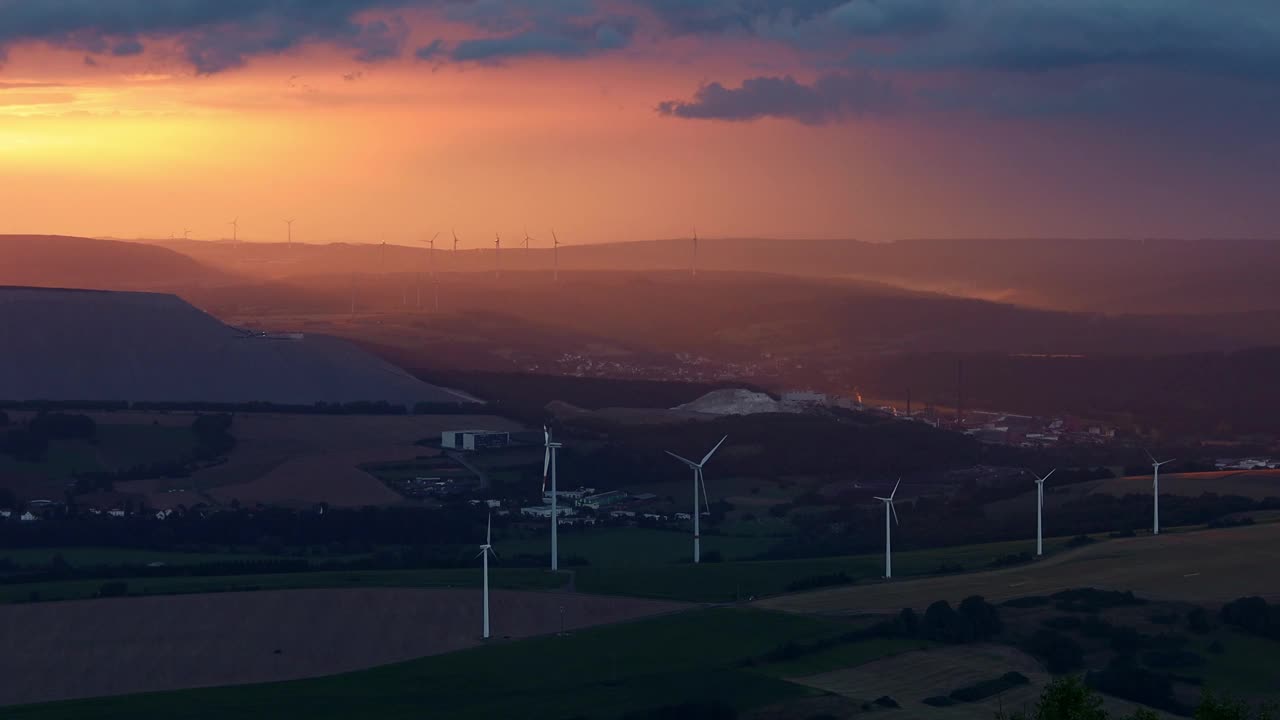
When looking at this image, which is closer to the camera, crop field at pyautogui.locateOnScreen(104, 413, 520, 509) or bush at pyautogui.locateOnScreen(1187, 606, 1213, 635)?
bush at pyautogui.locateOnScreen(1187, 606, 1213, 635)

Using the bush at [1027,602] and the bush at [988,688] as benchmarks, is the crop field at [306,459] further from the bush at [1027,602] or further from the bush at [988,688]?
the bush at [988,688]

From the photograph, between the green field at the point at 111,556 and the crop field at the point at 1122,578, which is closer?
the crop field at the point at 1122,578

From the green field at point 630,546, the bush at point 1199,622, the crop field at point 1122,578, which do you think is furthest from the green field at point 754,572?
the bush at point 1199,622

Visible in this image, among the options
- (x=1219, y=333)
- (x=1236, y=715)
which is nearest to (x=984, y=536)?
(x=1236, y=715)

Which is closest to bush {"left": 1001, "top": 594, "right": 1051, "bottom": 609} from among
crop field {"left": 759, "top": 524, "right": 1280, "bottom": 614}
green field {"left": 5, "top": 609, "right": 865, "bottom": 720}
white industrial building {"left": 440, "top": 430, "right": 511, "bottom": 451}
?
crop field {"left": 759, "top": 524, "right": 1280, "bottom": 614}

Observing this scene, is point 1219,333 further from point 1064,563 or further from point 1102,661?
point 1102,661

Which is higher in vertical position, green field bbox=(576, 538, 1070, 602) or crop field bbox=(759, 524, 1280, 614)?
crop field bbox=(759, 524, 1280, 614)

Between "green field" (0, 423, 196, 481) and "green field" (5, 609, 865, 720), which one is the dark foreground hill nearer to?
"green field" (0, 423, 196, 481)
